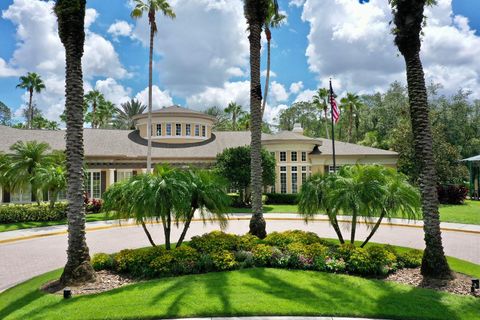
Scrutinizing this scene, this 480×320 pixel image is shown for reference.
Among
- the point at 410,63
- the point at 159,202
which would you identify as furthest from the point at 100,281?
the point at 410,63

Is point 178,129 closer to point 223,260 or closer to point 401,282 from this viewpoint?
point 223,260

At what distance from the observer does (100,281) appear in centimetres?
985

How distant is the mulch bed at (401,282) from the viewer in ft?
29.7

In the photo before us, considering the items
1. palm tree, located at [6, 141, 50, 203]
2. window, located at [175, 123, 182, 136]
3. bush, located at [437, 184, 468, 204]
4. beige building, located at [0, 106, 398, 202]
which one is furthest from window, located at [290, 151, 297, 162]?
palm tree, located at [6, 141, 50, 203]

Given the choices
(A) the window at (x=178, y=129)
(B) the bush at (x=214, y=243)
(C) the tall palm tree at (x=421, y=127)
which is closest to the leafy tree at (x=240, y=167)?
(A) the window at (x=178, y=129)

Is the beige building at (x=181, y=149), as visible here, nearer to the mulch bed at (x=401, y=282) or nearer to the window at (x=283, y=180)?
the window at (x=283, y=180)

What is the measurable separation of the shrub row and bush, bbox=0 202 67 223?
14985 millimetres

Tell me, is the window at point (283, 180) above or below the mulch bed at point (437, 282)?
above

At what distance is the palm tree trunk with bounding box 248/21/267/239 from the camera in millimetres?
14447

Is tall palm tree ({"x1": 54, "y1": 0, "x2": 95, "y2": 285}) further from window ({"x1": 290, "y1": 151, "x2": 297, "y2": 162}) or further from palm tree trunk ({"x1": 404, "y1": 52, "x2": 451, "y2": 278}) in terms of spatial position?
window ({"x1": 290, "y1": 151, "x2": 297, "y2": 162})

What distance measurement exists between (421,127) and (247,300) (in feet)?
22.3

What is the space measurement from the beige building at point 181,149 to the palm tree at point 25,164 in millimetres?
6064

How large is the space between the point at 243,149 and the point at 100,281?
22.8 m

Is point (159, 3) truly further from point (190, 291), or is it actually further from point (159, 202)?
point (190, 291)
